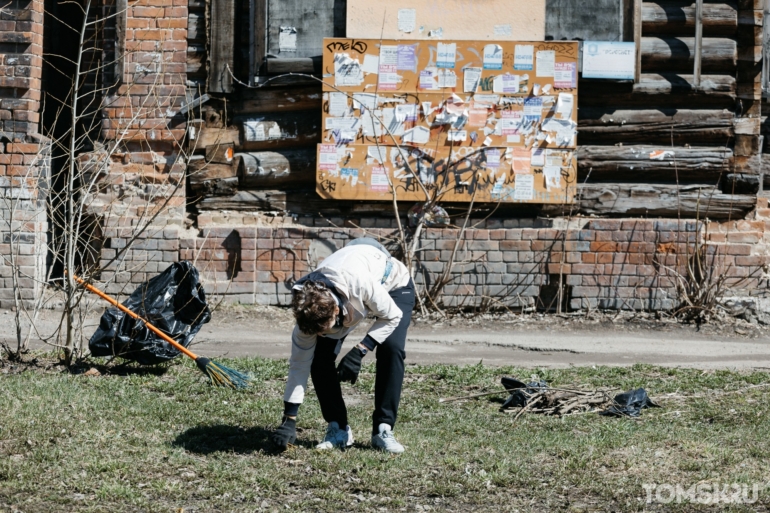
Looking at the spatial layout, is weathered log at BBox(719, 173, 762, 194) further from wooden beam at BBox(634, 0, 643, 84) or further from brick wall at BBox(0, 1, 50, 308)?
brick wall at BBox(0, 1, 50, 308)

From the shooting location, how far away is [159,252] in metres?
9.63

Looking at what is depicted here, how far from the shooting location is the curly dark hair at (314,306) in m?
4.20

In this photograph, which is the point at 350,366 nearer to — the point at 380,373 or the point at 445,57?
the point at 380,373

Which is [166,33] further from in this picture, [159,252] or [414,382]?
Answer: [414,382]

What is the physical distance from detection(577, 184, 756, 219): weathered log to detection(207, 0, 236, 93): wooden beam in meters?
4.14

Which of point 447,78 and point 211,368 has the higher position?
point 447,78

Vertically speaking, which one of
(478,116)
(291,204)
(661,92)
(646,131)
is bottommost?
(291,204)

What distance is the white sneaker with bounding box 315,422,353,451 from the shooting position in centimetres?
477

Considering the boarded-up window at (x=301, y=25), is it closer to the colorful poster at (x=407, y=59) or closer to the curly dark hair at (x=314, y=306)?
the colorful poster at (x=407, y=59)

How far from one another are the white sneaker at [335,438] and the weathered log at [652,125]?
6.02 metres

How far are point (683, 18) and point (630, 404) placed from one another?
17.9 ft

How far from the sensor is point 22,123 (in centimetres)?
930

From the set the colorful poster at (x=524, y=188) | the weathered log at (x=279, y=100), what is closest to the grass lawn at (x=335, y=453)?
the colorful poster at (x=524, y=188)

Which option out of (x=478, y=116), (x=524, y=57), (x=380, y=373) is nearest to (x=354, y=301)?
(x=380, y=373)
